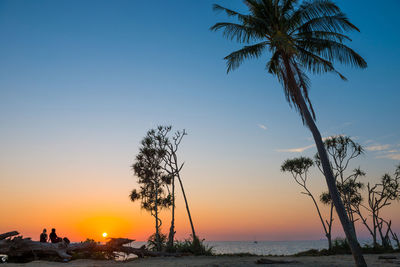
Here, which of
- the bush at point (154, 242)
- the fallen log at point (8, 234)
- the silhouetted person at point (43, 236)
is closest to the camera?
the fallen log at point (8, 234)

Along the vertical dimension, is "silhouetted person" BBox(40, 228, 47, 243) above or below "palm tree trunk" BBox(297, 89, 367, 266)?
below

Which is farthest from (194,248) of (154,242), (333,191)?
(333,191)

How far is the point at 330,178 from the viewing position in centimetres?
1077

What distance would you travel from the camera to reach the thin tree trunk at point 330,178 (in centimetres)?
999

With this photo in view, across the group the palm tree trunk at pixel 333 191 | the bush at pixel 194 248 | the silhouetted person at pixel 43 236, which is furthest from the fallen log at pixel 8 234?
the palm tree trunk at pixel 333 191

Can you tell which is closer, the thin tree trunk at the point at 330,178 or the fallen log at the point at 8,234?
the thin tree trunk at the point at 330,178

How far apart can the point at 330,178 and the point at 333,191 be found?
1.68 ft

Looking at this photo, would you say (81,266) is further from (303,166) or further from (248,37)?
(303,166)

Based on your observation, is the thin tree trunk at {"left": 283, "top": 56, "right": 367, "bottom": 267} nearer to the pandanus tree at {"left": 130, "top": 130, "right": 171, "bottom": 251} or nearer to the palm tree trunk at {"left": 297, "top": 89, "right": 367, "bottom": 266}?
the palm tree trunk at {"left": 297, "top": 89, "right": 367, "bottom": 266}

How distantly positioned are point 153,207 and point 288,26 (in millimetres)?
20342

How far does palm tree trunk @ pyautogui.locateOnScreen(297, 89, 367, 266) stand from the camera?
9984 millimetres

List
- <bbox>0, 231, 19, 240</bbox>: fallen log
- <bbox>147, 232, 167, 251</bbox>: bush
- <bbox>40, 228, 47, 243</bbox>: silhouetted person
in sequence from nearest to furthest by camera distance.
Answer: <bbox>0, 231, 19, 240</bbox>: fallen log
<bbox>40, 228, 47, 243</bbox>: silhouetted person
<bbox>147, 232, 167, 251</bbox>: bush

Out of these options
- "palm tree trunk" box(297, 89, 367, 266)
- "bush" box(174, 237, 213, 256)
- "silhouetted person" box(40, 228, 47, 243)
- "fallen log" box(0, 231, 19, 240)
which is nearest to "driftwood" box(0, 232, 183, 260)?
"fallen log" box(0, 231, 19, 240)

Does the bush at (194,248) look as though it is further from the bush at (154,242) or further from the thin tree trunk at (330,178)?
the thin tree trunk at (330,178)
